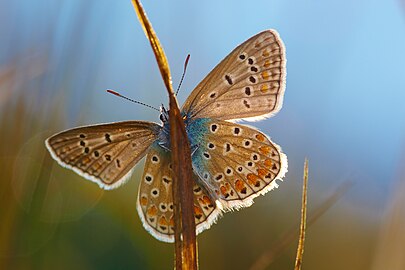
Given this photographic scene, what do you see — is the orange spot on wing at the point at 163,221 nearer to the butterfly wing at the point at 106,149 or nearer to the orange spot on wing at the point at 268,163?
the butterfly wing at the point at 106,149

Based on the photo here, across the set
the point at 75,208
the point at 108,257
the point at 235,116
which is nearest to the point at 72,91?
the point at 235,116

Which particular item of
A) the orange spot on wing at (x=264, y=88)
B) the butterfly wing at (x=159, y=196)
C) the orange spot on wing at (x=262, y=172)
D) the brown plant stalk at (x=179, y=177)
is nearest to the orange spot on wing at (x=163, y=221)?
the butterfly wing at (x=159, y=196)

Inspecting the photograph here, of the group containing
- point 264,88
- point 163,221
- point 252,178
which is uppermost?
point 264,88

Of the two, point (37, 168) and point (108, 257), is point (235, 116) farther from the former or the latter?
point (108, 257)

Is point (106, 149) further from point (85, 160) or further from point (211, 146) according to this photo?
point (211, 146)

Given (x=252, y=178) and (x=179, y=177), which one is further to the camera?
(x=252, y=178)

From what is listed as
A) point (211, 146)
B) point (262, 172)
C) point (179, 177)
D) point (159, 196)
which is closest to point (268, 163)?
point (262, 172)
